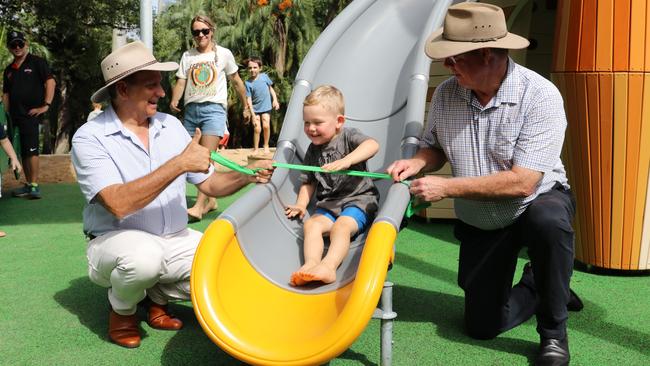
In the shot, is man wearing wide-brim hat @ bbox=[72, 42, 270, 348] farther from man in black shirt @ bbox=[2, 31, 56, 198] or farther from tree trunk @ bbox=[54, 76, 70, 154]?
tree trunk @ bbox=[54, 76, 70, 154]

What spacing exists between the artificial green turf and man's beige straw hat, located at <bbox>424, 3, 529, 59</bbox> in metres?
1.32

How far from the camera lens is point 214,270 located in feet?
8.77

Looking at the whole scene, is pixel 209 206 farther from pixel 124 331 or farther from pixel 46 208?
pixel 124 331

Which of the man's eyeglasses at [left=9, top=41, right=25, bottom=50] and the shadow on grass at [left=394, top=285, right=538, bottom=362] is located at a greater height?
the man's eyeglasses at [left=9, top=41, right=25, bottom=50]

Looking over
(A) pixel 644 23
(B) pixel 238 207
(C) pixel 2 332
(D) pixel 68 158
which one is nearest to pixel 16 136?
(D) pixel 68 158

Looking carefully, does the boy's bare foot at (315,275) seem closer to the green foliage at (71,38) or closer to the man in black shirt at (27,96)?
the man in black shirt at (27,96)

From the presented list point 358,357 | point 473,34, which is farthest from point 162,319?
point 473,34

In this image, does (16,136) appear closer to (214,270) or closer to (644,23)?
(214,270)

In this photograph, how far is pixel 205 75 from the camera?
5.71 metres

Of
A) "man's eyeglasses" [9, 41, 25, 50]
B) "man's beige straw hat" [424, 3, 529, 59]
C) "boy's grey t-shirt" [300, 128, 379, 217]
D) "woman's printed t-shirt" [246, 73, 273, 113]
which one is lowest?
"boy's grey t-shirt" [300, 128, 379, 217]

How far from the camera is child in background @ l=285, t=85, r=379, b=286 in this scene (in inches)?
127

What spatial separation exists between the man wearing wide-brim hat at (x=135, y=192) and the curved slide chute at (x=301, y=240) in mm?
308

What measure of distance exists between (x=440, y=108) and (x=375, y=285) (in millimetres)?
1023

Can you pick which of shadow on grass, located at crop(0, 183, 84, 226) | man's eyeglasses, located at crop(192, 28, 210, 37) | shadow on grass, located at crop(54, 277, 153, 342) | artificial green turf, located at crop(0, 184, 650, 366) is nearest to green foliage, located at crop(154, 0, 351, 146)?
shadow on grass, located at crop(0, 183, 84, 226)
